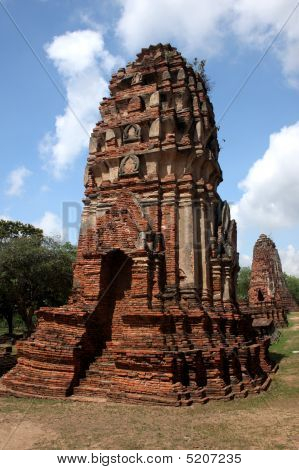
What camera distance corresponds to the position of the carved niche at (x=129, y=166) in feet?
38.0

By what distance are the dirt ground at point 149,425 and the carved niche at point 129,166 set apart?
6596 millimetres

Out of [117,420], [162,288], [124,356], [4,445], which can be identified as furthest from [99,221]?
[4,445]

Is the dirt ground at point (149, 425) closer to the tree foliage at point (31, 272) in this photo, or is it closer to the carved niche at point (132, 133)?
the carved niche at point (132, 133)

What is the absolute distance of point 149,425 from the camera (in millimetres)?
6598

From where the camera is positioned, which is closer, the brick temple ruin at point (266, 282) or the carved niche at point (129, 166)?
the carved niche at point (129, 166)

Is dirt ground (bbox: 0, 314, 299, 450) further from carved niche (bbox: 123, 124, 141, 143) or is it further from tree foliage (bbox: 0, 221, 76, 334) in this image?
tree foliage (bbox: 0, 221, 76, 334)

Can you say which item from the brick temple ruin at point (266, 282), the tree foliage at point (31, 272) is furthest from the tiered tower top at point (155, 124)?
the brick temple ruin at point (266, 282)

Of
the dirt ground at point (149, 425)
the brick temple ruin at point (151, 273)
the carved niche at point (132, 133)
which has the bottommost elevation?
the dirt ground at point (149, 425)

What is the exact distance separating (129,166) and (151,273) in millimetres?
3658

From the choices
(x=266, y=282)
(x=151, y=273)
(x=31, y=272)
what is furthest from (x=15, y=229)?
(x=151, y=273)

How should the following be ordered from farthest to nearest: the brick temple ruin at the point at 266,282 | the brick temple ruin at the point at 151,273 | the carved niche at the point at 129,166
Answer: the brick temple ruin at the point at 266,282
the carved niche at the point at 129,166
the brick temple ruin at the point at 151,273

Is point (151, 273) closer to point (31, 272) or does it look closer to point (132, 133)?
point (132, 133)

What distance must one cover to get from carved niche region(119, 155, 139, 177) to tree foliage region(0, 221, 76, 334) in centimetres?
1656

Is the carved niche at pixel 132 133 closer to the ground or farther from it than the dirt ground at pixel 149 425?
farther from it
